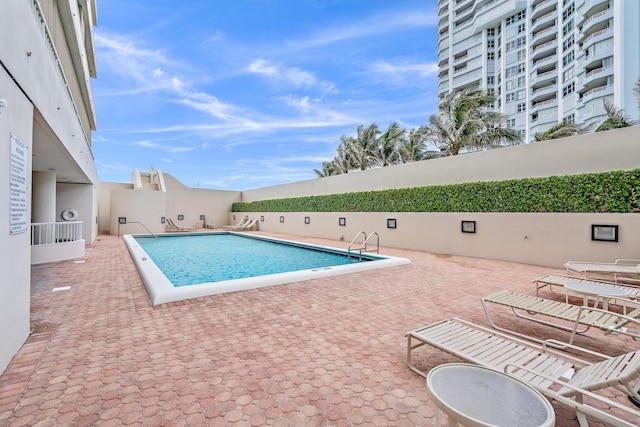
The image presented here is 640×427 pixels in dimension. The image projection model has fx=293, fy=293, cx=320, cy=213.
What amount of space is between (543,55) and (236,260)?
164 ft

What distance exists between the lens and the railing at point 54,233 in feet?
28.5

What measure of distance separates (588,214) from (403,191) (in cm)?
639

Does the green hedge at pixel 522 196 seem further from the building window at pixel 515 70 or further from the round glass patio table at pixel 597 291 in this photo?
the building window at pixel 515 70

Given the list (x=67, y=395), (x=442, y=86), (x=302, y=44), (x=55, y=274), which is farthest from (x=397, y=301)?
(x=442, y=86)

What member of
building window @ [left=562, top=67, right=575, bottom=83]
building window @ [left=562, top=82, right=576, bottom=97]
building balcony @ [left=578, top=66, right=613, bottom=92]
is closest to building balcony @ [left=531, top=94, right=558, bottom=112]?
building window @ [left=562, top=82, right=576, bottom=97]

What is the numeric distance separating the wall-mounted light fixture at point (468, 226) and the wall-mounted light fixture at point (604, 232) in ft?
10.5

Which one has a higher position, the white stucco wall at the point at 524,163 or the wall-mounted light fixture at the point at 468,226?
the white stucco wall at the point at 524,163

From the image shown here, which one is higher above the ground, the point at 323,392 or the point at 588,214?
the point at 588,214

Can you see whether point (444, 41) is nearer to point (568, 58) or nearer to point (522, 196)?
point (568, 58)

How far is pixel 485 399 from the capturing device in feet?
5.70

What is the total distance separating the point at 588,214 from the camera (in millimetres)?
8172

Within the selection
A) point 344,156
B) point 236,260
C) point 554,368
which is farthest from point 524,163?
point 344,156

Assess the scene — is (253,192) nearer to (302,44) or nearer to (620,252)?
(302,44)

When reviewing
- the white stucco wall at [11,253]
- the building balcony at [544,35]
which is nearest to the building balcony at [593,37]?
the building balcony at [544,35]
